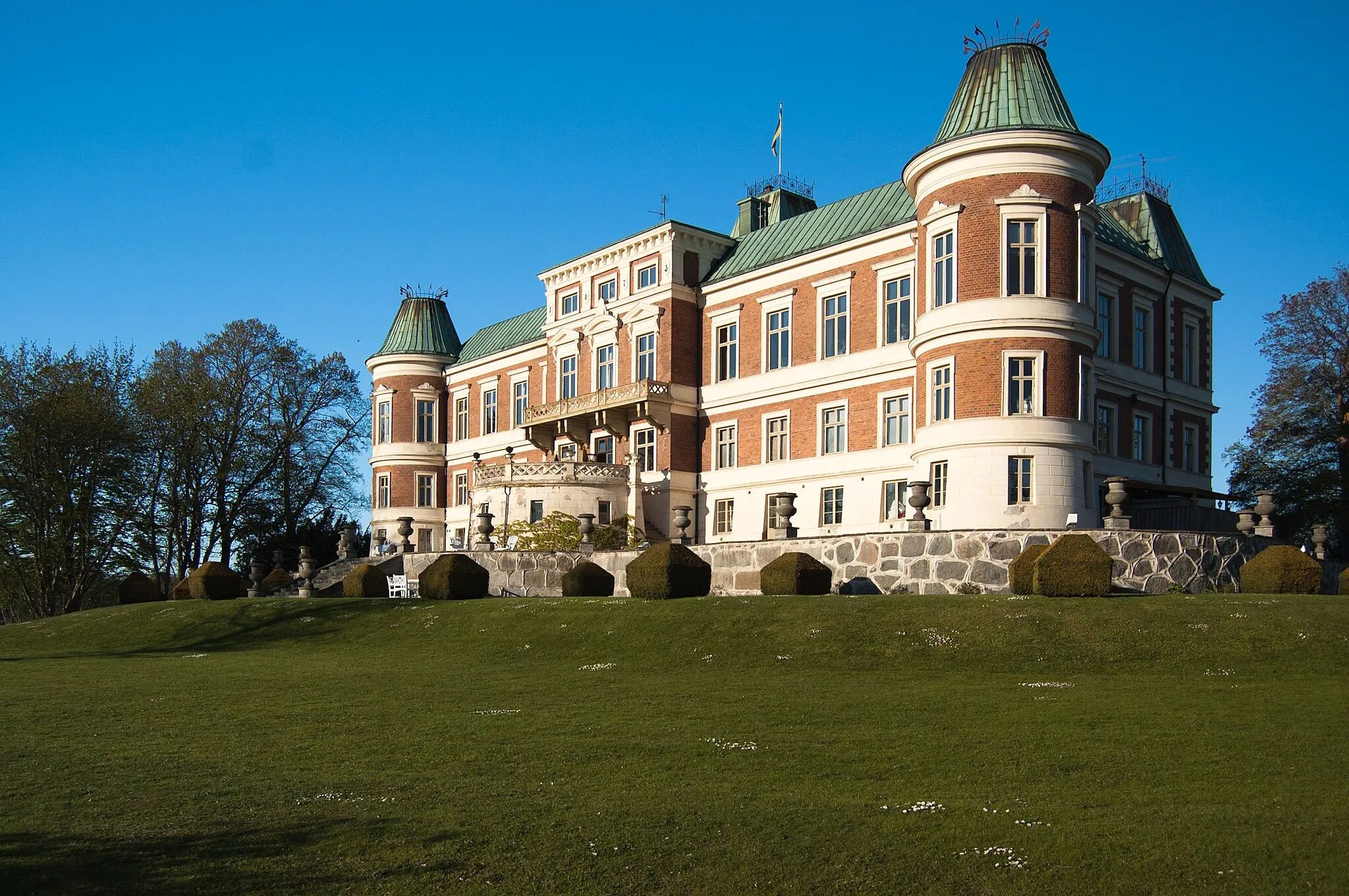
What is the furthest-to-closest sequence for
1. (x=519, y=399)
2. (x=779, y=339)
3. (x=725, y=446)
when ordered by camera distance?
(x=519, y=399) → (x=725, y=446) → (x=779, y=339)

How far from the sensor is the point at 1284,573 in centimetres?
2395

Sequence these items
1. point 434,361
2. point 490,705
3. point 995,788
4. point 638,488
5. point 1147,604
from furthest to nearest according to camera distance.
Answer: point 434,361 → point 638,488 → point 1147,604 → point 490,705 → point 995,788

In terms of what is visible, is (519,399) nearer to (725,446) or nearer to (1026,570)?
(725,446)

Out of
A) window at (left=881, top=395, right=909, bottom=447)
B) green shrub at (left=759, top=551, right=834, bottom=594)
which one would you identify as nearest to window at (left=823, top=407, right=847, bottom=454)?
window at (left=881, top=395, right=909, bottom=447)

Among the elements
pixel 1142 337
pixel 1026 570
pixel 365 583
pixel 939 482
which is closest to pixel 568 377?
pixel 365 583

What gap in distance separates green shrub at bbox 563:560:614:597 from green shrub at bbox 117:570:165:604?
1993 centimetres

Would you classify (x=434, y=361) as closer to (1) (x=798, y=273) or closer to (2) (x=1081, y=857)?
(1) (x=798, y=273)

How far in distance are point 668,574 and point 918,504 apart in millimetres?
6665

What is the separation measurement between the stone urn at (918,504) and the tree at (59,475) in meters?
33.7

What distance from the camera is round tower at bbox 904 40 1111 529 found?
104 ft

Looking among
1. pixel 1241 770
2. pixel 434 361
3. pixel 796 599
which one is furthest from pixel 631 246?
pixel 1241 770

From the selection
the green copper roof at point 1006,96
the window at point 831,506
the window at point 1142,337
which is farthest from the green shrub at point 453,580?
the window at point 1142,337

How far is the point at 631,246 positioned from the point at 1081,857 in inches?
1690

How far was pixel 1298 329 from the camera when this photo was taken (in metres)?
46.4
